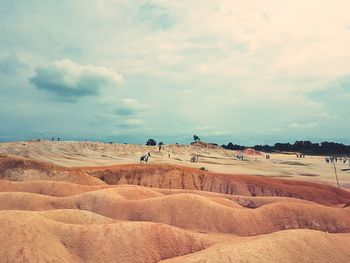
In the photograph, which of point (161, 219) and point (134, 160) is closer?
point (161, 219)

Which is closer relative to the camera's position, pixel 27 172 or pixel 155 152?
pixel 27 172

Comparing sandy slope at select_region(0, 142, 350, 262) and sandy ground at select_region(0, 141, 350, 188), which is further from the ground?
sandy ground at select_region(0, 141, 350, 188)

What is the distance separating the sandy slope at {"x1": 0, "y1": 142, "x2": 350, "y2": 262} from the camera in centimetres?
1602

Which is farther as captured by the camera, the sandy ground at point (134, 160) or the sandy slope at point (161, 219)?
the sandy ground at point (134, 160)

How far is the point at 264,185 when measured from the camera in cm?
4588

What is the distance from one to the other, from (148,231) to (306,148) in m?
146

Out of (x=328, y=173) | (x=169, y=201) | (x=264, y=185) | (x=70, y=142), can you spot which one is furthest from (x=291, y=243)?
(x=70, y=142)

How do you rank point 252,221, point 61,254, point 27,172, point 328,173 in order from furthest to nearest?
point 328,173 → point 27,172 → point 252,221 → point 61,254

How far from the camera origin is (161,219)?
25.4m

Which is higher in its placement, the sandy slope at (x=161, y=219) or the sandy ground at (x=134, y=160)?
the sandy ground at (x=134, y=160)

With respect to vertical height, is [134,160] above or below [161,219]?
above

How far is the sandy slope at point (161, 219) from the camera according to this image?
52.5 ft

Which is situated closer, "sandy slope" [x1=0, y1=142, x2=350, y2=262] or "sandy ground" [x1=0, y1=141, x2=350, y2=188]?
"sandy slope" [x1=0, y1=142, x2=350, y2=262]

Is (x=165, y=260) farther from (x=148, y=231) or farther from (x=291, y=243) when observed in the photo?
(x=291, y=243)
